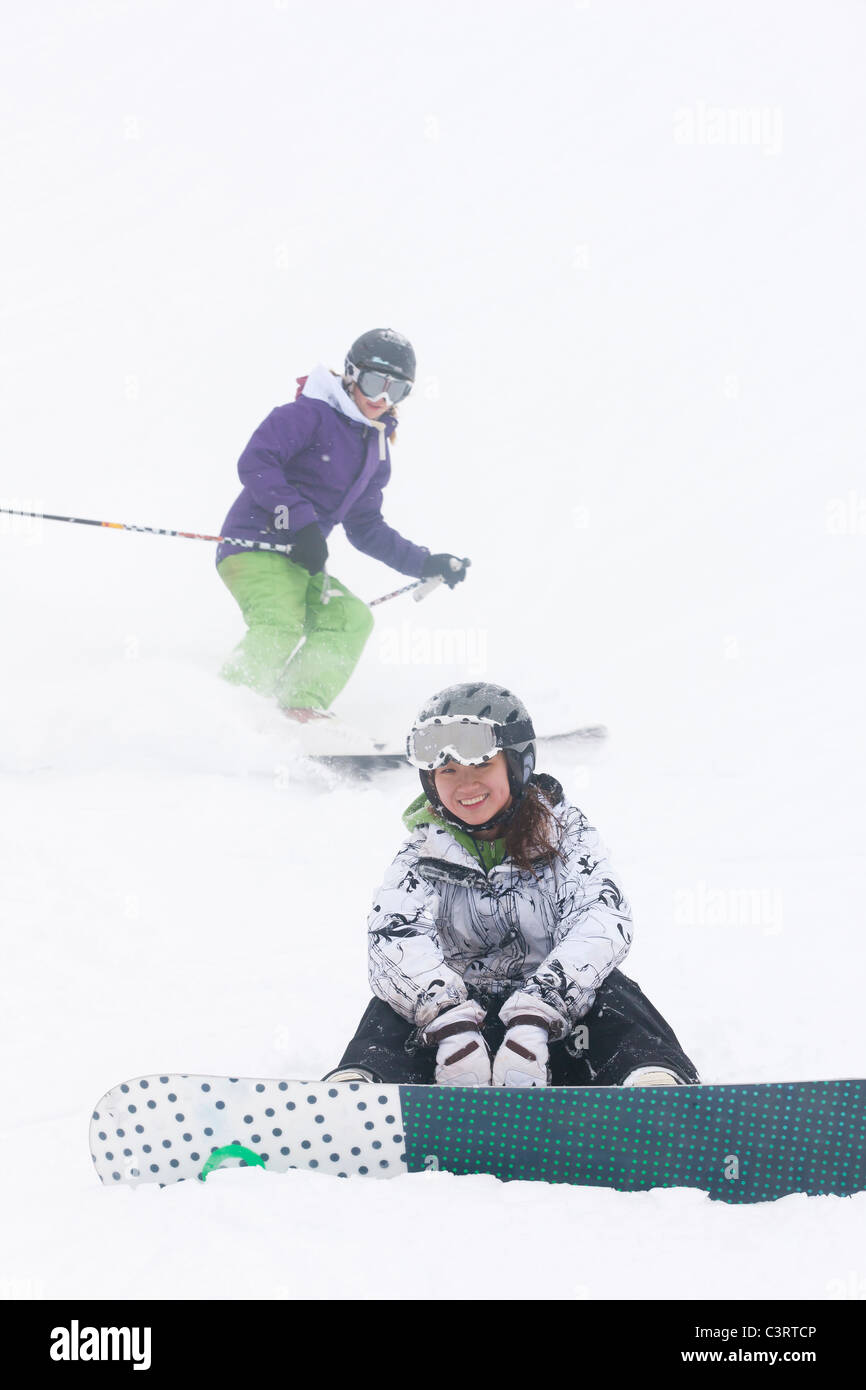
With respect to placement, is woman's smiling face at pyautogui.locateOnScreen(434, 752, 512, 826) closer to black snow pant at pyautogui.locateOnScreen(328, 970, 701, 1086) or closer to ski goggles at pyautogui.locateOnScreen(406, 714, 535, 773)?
ski goggles at pyautogui.locateOnScreen(406, 714, 535, 773)

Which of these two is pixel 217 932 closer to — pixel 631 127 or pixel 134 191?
pixel 134 191

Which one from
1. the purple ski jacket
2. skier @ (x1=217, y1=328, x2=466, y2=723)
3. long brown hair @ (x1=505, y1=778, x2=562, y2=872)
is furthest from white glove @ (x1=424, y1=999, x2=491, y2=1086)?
the purple ski jacket

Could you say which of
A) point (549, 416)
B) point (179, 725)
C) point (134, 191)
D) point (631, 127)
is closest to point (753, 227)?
point (631, 127)

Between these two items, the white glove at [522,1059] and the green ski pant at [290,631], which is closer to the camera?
the white glove at [522,1059]

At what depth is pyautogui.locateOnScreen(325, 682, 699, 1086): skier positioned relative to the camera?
2727 millimetres

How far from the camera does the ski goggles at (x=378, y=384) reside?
6.41 metres

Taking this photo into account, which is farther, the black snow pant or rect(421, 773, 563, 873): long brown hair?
rect(421, 773, 563, 873): long brown hair

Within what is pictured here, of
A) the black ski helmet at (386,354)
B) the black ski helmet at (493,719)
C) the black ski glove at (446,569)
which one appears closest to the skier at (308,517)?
the black ski helmet at (386,354)

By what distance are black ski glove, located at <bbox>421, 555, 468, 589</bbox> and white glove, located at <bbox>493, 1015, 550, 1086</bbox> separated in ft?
15.5

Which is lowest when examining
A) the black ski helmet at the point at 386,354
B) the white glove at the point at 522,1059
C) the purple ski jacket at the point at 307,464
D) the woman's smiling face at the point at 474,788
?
the white glove at the point at 522,1059

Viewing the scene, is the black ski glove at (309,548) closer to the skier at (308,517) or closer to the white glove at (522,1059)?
the skier at (308,517)

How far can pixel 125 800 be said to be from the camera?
541cm

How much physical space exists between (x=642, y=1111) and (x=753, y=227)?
27077mm

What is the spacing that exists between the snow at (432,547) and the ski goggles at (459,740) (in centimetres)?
93
